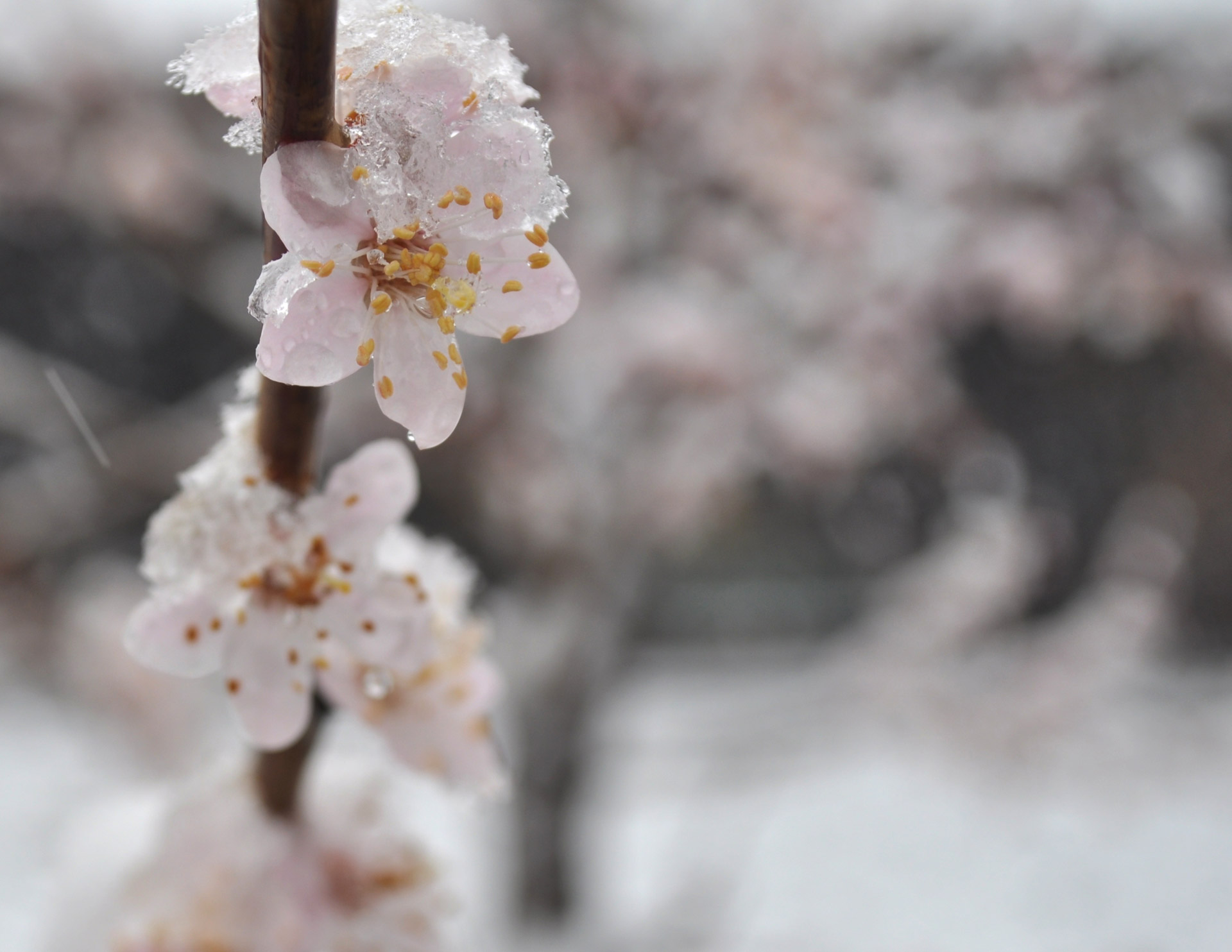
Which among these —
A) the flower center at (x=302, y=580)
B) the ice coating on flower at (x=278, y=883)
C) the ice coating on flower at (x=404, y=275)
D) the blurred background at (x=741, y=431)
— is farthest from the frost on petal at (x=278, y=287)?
the blurred background at (x=741, y=431)

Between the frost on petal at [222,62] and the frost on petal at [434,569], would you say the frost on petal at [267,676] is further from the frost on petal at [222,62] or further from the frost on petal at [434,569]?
the frost on petal at [222,62]

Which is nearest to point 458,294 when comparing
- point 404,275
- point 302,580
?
point 404,275

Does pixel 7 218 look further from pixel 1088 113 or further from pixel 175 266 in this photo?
pixel 1088 113

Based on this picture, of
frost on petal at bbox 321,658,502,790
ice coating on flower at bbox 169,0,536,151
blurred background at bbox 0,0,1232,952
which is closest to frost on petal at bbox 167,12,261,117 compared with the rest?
ice coating on flower at bbox 169,0,536,151

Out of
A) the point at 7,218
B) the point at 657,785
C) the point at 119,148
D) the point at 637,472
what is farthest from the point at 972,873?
the point at 7,218

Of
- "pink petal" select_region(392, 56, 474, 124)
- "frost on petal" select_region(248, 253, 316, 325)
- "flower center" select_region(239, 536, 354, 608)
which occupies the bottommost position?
"flower center" select_region(239, 536, 354, 608)

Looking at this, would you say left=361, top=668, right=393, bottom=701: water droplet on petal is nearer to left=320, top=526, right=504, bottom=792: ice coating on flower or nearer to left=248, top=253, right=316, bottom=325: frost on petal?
left=320, top=526, right=504, bottom=792: ice coating on flower

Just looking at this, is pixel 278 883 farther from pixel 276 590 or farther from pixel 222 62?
pixel 222 62
